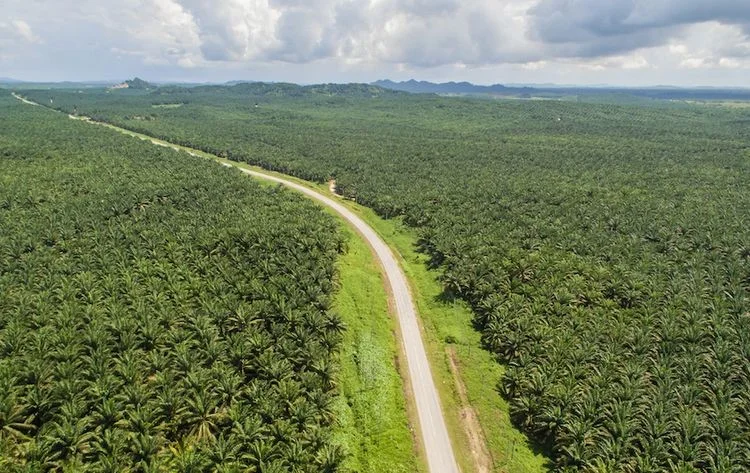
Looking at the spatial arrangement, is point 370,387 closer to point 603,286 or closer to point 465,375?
point 465,375

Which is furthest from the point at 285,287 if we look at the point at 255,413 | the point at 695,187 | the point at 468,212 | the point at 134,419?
the point at 695,187

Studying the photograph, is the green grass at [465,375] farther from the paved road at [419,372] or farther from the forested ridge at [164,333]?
the forested ridge at [164,333]

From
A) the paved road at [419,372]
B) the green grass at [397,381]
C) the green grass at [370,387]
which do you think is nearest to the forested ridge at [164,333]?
the green grass at [370,387]

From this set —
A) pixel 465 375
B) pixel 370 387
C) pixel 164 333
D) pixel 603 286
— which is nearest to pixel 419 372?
pixel 465 375

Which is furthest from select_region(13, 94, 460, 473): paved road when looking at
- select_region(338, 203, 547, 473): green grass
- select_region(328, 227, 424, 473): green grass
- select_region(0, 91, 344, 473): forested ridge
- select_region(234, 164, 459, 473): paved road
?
select_region(0, 91, 344, 473): forested ridge

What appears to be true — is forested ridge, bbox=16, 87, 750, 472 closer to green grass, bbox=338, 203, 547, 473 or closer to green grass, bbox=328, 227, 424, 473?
green grass, bbox=338, 203, 547, 473
